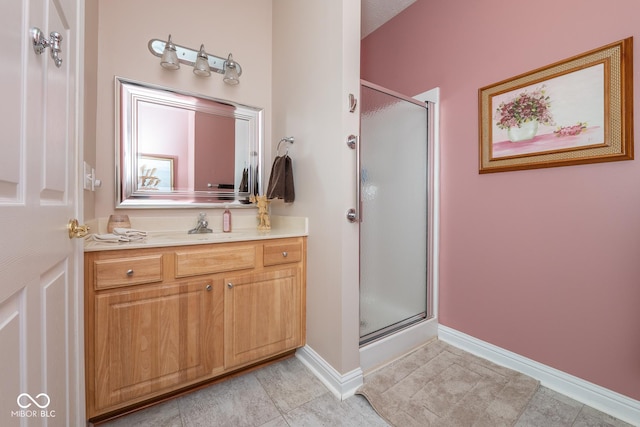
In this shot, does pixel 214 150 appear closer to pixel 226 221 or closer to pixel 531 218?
pixel 226 221

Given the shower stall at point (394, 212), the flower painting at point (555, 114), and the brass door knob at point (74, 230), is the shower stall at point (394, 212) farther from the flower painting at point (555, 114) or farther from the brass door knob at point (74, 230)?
the brass door knob at point (74, 230)

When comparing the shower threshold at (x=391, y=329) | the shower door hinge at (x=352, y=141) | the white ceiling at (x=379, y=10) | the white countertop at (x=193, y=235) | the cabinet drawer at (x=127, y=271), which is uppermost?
the white ceiling at (x=379, y=10)

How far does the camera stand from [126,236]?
1.29m

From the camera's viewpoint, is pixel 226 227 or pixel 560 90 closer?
pixel 560 90

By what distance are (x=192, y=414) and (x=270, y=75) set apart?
2.30m

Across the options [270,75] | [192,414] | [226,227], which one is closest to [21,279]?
[192,414]

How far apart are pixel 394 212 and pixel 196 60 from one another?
1.71 m

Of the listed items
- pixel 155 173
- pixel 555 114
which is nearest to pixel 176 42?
pixel 155 173

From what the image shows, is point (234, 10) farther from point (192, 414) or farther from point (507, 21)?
point (192, 414)

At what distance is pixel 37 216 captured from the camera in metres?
0.60

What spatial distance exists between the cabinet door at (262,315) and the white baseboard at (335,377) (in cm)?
17

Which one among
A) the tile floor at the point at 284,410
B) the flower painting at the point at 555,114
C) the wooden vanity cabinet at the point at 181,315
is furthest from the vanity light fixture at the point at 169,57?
the flower painting at the point at 555,114

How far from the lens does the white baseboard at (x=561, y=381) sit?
49.6 inches

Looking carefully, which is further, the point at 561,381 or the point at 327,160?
the point at 327,160
